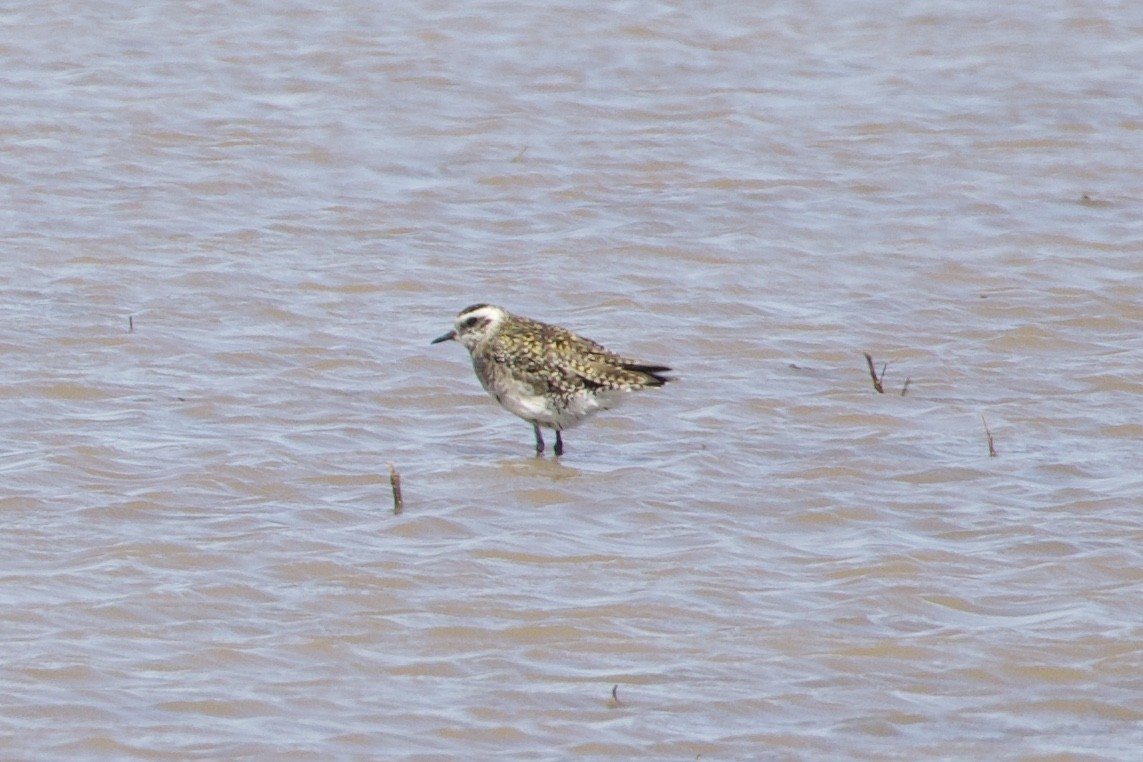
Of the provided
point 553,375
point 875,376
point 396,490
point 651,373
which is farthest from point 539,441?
point 875,376

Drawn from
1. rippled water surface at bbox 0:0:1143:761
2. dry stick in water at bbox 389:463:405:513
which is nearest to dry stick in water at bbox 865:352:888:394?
rippled water surface at bbox 0:0:1143:761

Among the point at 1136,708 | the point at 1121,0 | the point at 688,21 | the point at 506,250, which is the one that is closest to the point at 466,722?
the point at 1136,708

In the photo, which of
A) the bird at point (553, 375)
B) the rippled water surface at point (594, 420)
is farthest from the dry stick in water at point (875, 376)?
the bird at point (553, 375)

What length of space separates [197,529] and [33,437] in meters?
1.47

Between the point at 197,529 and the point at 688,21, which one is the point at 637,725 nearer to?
the point at 197,529

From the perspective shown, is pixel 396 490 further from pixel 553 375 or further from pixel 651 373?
pixel 651 373

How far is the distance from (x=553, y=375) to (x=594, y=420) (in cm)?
70

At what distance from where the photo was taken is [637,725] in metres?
6.71

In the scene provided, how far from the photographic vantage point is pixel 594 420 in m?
10.7

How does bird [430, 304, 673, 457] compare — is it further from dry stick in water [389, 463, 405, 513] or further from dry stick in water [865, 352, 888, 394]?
dry stick in water [389, 463, 405, 513]

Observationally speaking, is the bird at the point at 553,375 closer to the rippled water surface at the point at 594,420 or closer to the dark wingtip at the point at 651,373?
the dark wingtip at the point at 651,373

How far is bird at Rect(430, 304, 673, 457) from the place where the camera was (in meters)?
10.0

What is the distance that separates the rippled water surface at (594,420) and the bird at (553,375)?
0.84 ft

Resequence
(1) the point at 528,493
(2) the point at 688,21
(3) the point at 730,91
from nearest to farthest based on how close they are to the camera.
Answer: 1. (1) the point at 528,493
2. (3) the point at 730,91
3. (2) the point at 688,21
